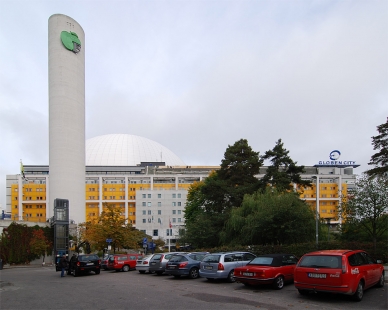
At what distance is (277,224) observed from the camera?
28.3m

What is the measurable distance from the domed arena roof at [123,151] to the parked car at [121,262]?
316 ft

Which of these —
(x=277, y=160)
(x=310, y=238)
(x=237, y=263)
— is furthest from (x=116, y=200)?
(x=237, y=263)

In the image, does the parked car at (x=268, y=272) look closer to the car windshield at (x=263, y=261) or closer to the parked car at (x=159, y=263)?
the car windshield at (x=263, y=261)

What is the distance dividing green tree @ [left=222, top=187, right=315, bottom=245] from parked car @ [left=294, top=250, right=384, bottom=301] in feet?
50.1

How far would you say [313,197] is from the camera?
328ft

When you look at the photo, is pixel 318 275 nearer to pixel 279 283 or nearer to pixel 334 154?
pixel 279 283

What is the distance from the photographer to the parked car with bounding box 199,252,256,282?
1713 cm

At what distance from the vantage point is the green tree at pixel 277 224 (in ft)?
92.3

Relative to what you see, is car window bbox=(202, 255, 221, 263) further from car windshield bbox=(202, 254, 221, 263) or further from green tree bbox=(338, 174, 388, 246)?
green tree bbox=(338, 174, 388, 246)

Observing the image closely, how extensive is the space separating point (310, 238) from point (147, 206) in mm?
70025

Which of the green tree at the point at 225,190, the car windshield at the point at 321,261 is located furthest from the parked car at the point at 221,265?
the green tree at the point at 225,190

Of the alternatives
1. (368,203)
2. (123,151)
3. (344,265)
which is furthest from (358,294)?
(123,151)

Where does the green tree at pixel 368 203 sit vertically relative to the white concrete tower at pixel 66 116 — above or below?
below

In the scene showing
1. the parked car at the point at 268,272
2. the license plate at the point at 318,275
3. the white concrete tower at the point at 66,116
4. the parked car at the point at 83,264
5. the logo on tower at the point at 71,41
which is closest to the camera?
the license plate at the point at 318,275
